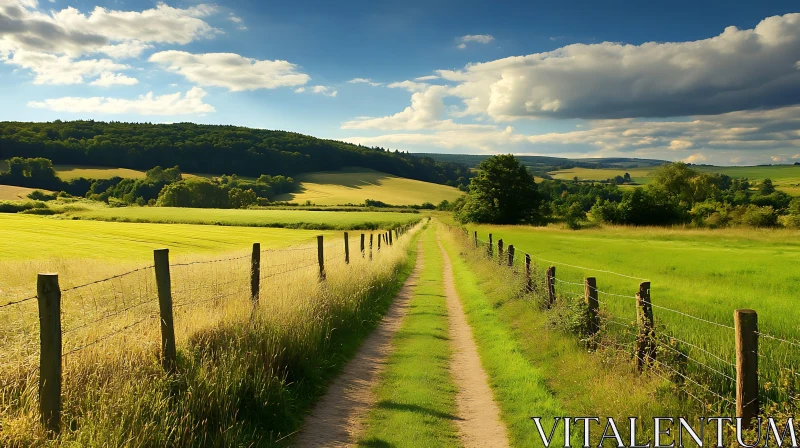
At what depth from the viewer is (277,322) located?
341 inches

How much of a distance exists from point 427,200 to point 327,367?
135 metres

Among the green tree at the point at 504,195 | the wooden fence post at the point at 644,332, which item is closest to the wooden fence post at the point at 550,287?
the wooden fence post at the point at 644,332

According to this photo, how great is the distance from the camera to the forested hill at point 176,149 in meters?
150

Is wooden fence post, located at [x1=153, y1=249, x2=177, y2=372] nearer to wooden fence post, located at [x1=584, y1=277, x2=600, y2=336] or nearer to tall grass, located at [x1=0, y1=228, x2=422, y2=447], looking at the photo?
tall grass, located at [x1=0, y1=228, x2=422, y2=447]

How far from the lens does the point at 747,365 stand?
5082mm

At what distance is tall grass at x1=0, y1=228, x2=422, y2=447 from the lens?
16.4 feet

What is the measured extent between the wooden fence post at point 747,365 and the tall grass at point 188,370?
5.18 m

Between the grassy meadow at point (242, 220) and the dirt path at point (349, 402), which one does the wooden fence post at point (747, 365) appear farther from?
the grassy meadow at point (242, 220)

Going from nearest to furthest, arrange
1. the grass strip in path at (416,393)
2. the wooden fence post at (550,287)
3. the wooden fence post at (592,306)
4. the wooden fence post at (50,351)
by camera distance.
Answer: the wooden fence post at (50,351)
the grass strip in path at (416,393)
the wooden fence post at (592,306)
the wooden fence post at (550,287)

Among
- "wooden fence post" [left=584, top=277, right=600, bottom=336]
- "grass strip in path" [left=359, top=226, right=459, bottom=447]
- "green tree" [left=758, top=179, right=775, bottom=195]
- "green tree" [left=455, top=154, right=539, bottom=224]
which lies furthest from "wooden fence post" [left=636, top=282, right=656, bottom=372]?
"green tree" [left=758, top=179, right=775, bottom=195]

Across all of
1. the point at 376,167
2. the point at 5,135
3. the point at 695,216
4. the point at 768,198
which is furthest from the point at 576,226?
the point at 5,135

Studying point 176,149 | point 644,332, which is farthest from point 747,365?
point 176,149

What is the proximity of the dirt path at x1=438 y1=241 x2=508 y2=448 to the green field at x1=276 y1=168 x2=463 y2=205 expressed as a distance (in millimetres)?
111525

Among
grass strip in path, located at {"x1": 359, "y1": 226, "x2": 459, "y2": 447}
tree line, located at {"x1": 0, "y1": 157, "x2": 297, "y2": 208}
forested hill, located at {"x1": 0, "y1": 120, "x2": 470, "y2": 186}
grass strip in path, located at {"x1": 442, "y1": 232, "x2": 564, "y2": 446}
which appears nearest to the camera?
grass strip in path, located at {"x1": 359, "y1": 226, "x2": 459, "y2": 447}
